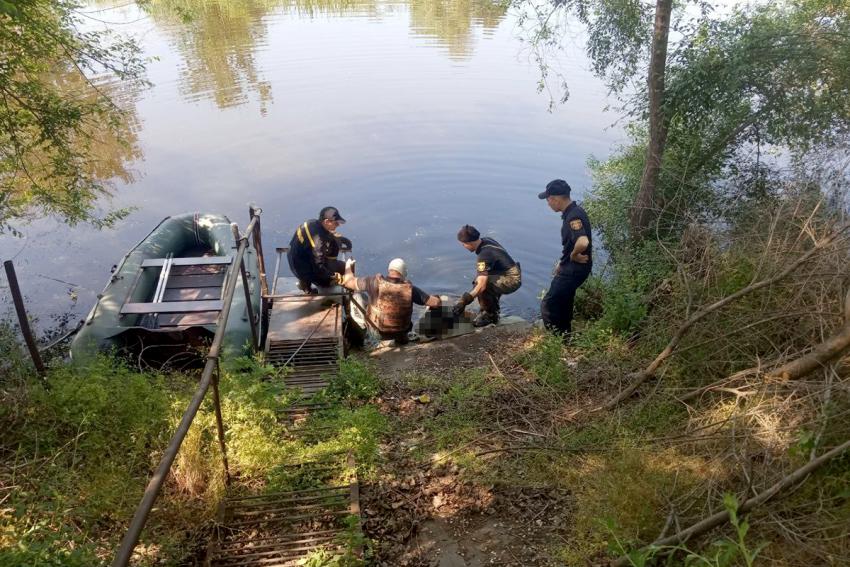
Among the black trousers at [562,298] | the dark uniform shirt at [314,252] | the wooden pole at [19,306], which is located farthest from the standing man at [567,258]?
the wooden pole at [19,306]

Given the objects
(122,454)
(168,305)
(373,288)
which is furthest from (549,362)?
(168,305)

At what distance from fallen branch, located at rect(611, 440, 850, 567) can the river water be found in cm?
714

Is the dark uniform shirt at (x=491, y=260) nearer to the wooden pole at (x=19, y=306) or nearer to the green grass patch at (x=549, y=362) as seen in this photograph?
the green grass patch at (x=549, y=362)

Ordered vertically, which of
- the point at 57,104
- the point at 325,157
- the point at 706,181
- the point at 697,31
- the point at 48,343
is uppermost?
the point at 697,31

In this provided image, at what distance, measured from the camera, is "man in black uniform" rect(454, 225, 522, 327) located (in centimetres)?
754

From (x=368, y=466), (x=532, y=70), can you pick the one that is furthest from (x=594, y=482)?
(x=532, y=70)

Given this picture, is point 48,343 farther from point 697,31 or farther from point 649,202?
point 697,31

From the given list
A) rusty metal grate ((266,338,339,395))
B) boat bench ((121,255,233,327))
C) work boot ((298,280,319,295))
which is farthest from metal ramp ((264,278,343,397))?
boat bench ((121,255,233,327))

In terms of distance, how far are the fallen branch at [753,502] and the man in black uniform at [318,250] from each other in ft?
19.0

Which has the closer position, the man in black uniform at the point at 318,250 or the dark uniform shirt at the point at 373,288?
the dark uniform shirt at the point at 373,288

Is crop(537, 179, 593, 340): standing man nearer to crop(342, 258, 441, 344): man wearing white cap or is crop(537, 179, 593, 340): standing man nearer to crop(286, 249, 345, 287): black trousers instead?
crop(342, 258, 441, 344): man wearing white cap

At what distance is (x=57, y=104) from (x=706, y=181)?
8476 mm

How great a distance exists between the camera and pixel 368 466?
4109 millimetres

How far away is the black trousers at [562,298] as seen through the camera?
6.36 m
